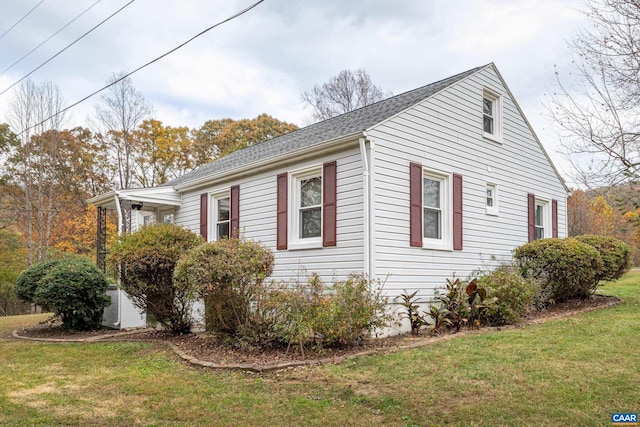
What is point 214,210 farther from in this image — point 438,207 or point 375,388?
point 375,388

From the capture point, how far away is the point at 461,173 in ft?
31.0

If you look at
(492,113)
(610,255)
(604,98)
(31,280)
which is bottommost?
(31,280)

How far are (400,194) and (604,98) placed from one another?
359cm

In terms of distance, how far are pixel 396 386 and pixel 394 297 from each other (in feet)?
10.6

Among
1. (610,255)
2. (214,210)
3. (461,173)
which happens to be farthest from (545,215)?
(214,210)

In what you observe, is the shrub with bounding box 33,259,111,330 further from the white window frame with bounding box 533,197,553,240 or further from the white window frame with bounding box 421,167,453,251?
the white window frame with bounding box 533,197,553,240

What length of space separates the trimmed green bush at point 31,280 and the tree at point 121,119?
47.0 feet

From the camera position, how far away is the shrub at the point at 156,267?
8.01 meters

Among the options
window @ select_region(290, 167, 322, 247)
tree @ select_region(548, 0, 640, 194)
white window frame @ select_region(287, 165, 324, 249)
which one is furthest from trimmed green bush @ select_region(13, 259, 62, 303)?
tree @ select_region(548, 0, 640, 194)

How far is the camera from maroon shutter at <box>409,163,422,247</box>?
8258 mm

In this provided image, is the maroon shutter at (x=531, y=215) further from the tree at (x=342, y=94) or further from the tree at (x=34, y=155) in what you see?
the tree at (x=34, y=155)

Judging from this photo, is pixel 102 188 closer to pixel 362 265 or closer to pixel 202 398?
pixel 362 265

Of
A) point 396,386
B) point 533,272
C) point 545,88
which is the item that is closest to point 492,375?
point 396,386

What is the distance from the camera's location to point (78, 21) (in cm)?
806
